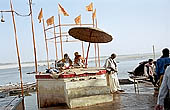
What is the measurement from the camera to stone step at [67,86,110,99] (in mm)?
7684

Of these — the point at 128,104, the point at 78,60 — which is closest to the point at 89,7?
the point at 78,60

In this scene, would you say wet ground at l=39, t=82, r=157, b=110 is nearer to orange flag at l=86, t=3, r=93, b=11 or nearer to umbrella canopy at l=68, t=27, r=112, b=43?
umbrella canopy at l=68, t=27, r=112, b=43

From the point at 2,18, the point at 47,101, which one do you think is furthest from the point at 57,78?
the point at 2,18

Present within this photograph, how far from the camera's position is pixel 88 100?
7.87 m

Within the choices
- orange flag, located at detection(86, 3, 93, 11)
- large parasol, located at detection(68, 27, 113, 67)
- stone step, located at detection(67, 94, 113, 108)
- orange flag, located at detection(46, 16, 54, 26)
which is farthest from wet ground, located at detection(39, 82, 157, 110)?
orange flag, located at detection(46, 16, 54, 26)

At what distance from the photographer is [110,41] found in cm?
947

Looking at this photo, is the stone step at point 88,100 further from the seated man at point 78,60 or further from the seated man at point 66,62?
the seated man at point 78,60

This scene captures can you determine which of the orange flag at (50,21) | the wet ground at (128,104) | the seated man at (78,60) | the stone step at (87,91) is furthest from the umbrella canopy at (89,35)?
the orange flag at (50,21)

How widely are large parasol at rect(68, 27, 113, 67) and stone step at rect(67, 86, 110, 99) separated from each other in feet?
6.56

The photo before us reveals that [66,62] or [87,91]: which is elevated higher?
[66,62]

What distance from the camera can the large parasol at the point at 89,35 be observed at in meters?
9.09

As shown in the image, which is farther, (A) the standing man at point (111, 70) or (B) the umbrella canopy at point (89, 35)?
(A) the standing man at point (111, 70)

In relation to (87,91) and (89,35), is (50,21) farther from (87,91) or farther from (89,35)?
(87,91)

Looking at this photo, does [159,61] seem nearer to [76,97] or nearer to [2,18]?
[76,97]
